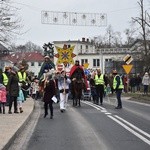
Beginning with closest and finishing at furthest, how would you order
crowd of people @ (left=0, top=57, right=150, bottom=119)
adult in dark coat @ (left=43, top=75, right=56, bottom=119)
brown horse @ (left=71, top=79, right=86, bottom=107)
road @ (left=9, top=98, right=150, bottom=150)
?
road @ (left=9, top=98, right=150, bottom=150) < adult in dark coat @ (left=43, top=75, right=56, bottom=119) < crowd of people @ (left=0, top=57, right=150, bottom=119) < brown horse @ (left=71, top=79, right=86, bottom=107)

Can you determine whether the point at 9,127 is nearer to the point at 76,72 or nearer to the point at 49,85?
the point at 49,85

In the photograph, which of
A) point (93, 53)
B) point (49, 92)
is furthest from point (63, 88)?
point (93, 53)

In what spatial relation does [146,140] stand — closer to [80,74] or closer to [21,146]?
[21,146]

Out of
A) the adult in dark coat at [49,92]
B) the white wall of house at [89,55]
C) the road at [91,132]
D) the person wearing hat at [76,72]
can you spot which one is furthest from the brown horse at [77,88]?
the white wall of house at [89,55]

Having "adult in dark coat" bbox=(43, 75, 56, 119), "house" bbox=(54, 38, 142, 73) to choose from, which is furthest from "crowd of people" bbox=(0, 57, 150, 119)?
"house" bbox=(54, 38, 142, 73)

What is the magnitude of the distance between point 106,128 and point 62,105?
6932 mm

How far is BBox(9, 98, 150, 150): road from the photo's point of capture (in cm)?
1297

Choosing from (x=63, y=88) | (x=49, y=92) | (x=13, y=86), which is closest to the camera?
(x=49, y=92)

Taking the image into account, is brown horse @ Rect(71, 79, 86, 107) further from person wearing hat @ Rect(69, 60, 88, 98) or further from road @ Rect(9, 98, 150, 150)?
road @ Rect(9, 98, 150, 150)

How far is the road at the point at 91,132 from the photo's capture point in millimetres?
12969

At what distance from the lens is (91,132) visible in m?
15.7

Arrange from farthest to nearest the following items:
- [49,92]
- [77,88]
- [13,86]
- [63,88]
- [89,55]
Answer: [89,55]
[77,88]
[63,88]
[13,86]
[49,92]

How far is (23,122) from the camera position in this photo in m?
17.6

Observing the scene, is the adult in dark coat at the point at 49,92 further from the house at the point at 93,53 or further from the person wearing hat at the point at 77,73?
the house at the point at 93,53
